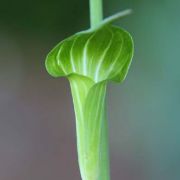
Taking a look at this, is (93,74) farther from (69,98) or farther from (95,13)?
(69,98)

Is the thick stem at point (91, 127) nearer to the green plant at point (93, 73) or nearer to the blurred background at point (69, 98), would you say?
the green plant at point (93, 73)

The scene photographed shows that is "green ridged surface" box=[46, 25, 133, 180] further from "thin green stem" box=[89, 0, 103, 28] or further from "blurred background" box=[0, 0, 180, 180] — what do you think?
"blurred background" box=[0, 0, 180, 180]

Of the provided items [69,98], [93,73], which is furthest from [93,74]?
[69,98]

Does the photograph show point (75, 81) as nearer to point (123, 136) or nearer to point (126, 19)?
point (126, 19)

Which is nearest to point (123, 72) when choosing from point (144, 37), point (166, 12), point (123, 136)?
point (166, 12)

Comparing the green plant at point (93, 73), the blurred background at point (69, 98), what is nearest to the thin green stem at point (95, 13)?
the green plant at point (93, 73)
